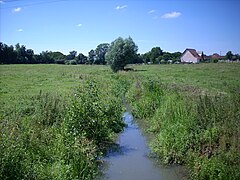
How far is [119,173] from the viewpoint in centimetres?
965

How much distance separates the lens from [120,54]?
56.0 m

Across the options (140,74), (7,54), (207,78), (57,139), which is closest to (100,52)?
(7,54)

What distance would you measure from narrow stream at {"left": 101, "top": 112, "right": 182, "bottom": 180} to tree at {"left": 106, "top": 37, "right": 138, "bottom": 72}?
4332cm

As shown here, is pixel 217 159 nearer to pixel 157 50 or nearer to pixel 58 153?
pixel 58 153

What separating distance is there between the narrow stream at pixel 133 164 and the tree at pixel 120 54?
1705 inches

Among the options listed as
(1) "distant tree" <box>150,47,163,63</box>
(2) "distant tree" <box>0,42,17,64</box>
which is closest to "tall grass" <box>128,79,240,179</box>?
(2) "distant tree" <box>0,42,17,64</box>

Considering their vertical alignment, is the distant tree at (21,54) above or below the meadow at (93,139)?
above

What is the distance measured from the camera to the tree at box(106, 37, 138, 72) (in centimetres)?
5634

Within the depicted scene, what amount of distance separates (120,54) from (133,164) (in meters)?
46.6

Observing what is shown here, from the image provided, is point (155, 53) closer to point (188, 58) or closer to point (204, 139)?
point (188, 58)

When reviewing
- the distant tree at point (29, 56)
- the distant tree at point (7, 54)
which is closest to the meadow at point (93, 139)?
the distant tree at point (7, 54)

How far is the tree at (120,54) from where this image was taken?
56.3 meters

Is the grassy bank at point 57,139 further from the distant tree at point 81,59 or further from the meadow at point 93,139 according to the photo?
the distant tree at point 81,59

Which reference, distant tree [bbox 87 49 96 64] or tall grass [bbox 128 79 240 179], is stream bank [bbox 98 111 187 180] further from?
distant tree [bbox 87 49 96 64]
